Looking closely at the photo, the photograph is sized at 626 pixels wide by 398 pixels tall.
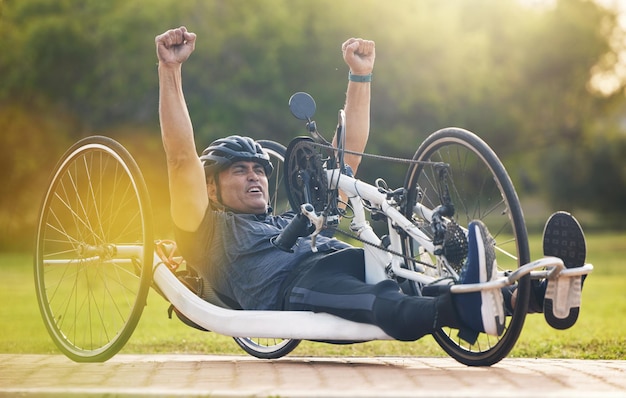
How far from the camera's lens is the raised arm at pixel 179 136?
18.4 ft

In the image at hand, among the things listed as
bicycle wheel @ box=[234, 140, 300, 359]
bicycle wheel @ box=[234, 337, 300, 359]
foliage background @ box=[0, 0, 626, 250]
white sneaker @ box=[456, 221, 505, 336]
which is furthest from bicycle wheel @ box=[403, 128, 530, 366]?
foliage background @ box=[0, 0, 626, 250]

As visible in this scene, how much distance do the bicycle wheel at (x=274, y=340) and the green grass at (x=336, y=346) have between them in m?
0.64

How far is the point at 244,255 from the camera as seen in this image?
5832 mm

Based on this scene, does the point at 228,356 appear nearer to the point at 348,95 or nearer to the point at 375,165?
the point at 348,95

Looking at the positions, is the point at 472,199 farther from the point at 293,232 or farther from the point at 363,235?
the point at 293,232

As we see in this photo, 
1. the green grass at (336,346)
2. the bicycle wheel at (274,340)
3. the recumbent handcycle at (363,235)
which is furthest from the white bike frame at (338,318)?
the green grass at (336,346)

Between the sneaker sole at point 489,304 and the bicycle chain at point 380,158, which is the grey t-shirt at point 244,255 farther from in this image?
the sneaker sole at point 489,304

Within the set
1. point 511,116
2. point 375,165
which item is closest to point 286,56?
point 375,165

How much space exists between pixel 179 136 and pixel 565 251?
215 cm

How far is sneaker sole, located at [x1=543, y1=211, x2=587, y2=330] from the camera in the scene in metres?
4.80

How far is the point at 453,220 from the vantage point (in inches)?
196

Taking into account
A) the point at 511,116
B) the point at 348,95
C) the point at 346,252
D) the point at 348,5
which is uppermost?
the point at 348,5

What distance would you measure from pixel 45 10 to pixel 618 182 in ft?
90.0

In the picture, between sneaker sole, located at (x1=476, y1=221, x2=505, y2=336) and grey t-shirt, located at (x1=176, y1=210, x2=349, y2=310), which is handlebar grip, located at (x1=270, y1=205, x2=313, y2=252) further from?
sneaker sole, located at (x1=476, y1=221, x2=505, y2=336)
